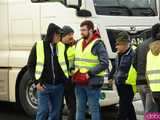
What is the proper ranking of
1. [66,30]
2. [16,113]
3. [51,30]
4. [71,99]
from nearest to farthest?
[51,30], [66,30], [71,99], [16,113]

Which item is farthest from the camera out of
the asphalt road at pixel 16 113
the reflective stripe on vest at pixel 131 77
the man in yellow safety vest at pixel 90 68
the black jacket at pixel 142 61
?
the asphalt road at pixel 16 113

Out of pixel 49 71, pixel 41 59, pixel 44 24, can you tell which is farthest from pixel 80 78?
pixel 44 24

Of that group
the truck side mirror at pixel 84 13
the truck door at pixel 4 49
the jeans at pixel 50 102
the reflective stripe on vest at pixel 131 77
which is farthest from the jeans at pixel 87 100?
the truck door at pixel 4 49

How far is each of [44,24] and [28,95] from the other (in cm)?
138

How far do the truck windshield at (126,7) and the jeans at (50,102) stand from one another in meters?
2.14

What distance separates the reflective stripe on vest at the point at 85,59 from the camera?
28.5ft

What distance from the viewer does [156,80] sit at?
24.7 feet

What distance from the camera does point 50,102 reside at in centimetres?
872

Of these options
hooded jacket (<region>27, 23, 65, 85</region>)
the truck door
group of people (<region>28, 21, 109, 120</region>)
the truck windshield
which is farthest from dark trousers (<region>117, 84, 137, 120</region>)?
the truck door

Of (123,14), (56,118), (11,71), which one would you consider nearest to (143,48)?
(56,118)

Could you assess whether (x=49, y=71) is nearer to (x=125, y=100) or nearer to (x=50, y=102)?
(x=50, y=102)

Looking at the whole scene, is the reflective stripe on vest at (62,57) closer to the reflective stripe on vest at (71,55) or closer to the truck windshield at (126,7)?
the reflective stripe on vest at (71,55)

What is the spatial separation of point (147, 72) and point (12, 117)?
14.2 feet

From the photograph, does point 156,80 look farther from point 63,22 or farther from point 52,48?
point 63,22
